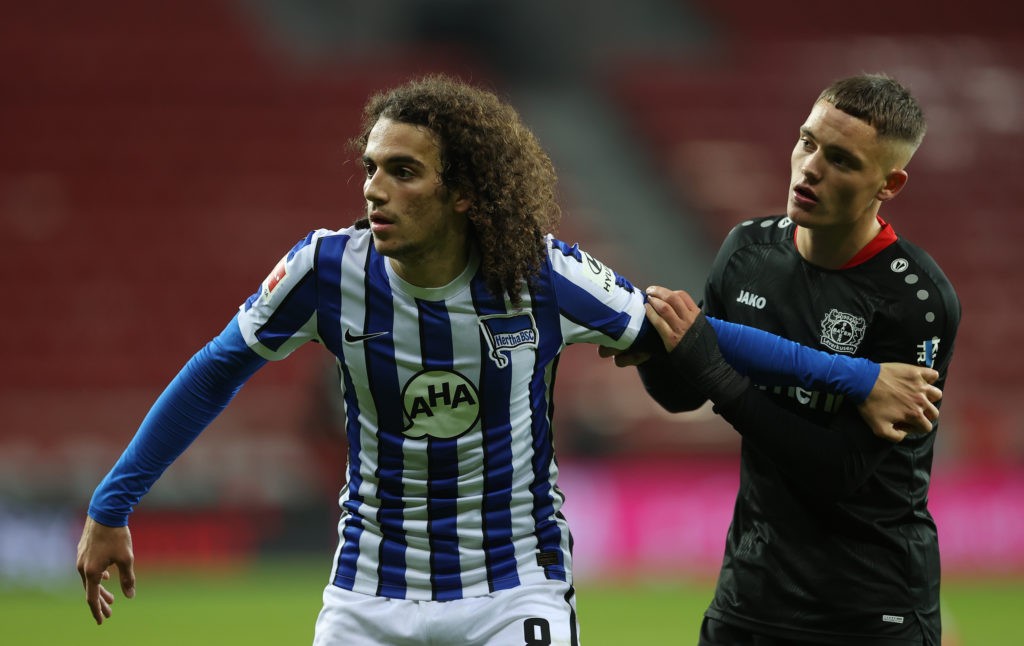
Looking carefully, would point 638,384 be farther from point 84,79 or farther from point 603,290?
point 603,290

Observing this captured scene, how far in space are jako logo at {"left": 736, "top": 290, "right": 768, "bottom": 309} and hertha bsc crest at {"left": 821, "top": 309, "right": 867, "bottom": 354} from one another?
0.63 ft

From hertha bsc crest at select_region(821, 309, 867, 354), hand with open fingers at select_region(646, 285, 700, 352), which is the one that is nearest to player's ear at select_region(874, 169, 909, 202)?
hertha bsc crest at select_region(821, 309, 867, 354)

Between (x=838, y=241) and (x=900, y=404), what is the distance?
540 millimetres

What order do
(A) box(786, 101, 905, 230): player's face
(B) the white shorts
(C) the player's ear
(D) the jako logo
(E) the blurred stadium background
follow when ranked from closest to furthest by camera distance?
(B) the white shorts < (A) box(786, 101, 905, 230): player's face < (C) the player's ear < (D) the jako logo < (E) the blurred stadium background

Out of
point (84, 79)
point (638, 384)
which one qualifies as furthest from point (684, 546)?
point (84, 79)

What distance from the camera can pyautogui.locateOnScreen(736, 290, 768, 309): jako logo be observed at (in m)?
4.18

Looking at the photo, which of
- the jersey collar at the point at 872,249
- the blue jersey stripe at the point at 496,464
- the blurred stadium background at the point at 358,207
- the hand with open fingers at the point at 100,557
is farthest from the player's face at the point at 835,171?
the blurred stadium background at the point at 358,207

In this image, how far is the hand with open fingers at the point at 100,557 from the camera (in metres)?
3.83

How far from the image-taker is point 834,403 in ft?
13.4

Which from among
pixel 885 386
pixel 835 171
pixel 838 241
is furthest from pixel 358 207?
pixel 885 386

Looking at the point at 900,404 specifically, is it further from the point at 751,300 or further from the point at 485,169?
the point at 485,169

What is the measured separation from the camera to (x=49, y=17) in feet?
58.2

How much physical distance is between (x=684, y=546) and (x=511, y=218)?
807 cm

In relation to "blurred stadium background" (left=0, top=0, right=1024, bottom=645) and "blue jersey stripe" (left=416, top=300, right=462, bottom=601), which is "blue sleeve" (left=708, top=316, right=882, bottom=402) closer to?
"blue jersey stripe" (left=416, top=300, right=462, bottom=601)
